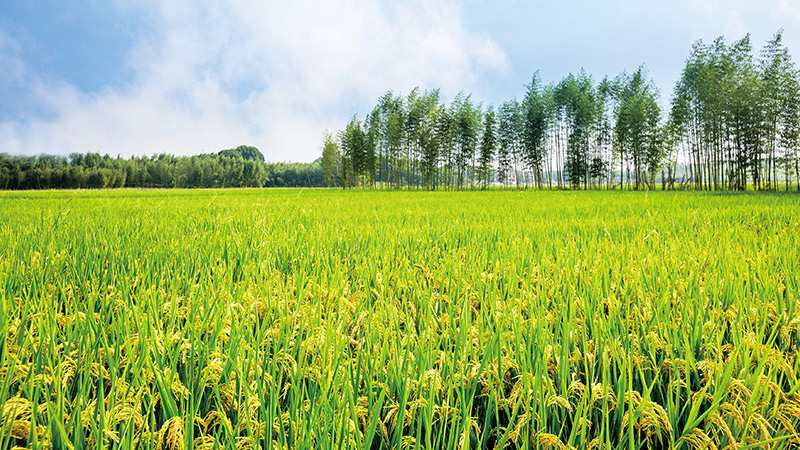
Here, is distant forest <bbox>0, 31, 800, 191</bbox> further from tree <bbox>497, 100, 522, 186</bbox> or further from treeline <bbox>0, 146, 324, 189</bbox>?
treeline <bbox>0, 146, 324, 189</bbox>

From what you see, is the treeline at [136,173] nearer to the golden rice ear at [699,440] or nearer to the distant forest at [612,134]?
the distant forest at [612,134]

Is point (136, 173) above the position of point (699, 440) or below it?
above

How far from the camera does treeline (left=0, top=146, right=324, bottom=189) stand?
7631 centimetres

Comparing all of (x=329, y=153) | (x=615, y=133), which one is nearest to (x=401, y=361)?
(x=615, y=133)

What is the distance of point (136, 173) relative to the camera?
90625 mm

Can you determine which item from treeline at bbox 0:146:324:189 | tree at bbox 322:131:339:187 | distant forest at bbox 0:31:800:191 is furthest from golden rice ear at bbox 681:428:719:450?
treeline at bbox 0:146:324:189

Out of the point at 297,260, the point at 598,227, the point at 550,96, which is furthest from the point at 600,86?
the point at 297,260

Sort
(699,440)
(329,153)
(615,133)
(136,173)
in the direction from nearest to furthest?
(699,440) → (615,133) → (329,153) → (136,173)

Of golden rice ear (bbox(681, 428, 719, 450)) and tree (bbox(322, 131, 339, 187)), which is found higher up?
tree (bbox(322, 131, 339, 187))

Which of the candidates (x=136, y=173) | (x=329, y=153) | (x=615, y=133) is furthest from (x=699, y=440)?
(x=136, y=173)

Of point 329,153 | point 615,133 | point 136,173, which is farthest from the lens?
point 136,173

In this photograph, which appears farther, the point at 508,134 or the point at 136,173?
the point at 136,173

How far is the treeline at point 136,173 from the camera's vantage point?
7631cm

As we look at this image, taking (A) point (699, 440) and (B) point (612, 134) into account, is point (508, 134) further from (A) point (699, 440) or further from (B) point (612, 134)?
(A) point (699, 440)
